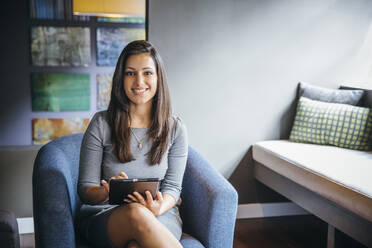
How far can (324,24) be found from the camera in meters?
2.81

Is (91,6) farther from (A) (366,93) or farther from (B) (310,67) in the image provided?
(A) (366,93)

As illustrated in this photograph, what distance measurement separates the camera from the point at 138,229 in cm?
134

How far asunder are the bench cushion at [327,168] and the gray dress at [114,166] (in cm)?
89

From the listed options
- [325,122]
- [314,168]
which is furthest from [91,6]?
[325,122]

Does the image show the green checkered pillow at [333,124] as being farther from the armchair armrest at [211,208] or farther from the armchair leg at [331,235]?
the armchair armrest at [211,208]

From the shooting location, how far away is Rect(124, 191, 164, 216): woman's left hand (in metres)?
1.43

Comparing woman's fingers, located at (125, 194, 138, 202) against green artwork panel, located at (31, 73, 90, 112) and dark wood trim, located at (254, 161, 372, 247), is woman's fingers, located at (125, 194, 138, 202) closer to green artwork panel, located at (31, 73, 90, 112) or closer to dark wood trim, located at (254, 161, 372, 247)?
dark wood trim, located at (254, 161, 372, 247)

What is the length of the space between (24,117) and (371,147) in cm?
257

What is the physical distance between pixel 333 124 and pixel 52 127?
213 centimetres

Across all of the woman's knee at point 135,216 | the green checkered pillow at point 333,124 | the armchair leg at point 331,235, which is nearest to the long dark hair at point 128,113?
the woman's knee at point 135,216

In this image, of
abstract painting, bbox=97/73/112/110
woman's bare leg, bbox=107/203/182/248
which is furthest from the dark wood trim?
abstract painting, bbox=97/73/112/110

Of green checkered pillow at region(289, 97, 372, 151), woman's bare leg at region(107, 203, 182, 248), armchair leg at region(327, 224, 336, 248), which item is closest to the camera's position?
woman's bare leg at region(107, 203, 182, 248)

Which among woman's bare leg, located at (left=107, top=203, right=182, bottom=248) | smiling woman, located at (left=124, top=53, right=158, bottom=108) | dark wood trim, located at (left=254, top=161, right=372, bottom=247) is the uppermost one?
smiling woman, located at (left=124, top=53, right=158, bottom=108)

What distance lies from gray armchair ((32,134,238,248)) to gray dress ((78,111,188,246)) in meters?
0.07
